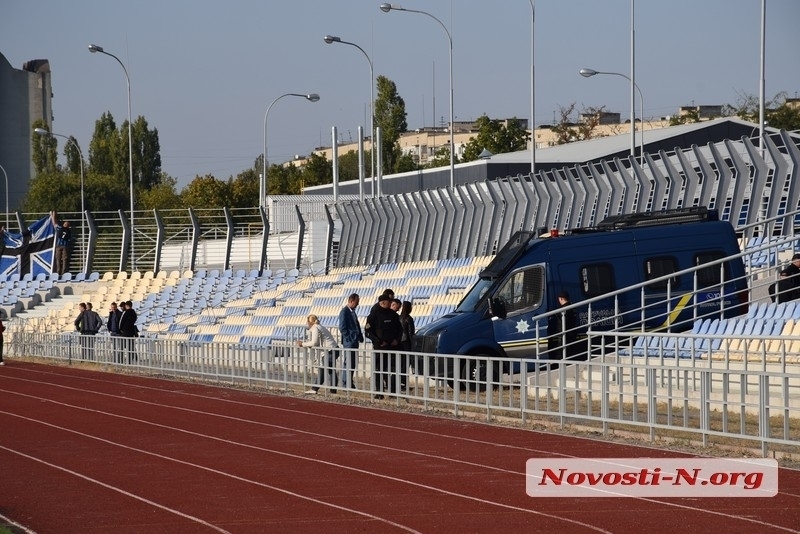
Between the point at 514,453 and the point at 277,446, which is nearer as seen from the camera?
the point at 514,453

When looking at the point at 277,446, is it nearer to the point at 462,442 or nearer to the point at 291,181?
the point at 462,442

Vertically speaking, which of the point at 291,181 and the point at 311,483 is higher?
the point at 291,181

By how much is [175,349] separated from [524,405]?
13.2 meters

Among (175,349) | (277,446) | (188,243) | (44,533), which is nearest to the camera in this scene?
(44,533)

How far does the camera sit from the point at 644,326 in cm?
2225

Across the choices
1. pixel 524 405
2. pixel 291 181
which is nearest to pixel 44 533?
pixel 524 405

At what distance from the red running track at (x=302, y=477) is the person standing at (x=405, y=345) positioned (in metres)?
0.59

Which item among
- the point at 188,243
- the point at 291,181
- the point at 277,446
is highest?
the point at 291,181

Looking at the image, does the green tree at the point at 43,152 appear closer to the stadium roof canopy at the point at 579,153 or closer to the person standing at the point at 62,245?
the stadium roof canopy at the point at 579,153

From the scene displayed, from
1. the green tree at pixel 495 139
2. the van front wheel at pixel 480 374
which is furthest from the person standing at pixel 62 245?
the green tree at pixel 495 139

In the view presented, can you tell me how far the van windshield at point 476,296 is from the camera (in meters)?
23.2

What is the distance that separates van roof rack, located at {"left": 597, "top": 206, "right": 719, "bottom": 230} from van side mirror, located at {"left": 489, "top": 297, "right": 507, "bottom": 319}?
2575 millimetres

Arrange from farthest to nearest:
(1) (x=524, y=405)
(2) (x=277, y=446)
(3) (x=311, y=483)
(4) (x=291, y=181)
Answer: (4) (x=291, y=181), (1) (x=524, y=405), (2) (x=277, y=446), (3) (x=311, y=483)

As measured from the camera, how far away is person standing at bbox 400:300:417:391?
2028 cm
